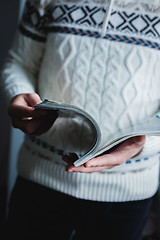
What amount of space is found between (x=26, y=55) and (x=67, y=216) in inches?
13.5

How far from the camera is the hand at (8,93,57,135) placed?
38 centimetres

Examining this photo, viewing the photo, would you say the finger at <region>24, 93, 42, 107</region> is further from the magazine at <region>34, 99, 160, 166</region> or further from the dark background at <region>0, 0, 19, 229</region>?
the dark background at <region>0, 0, 19, 229</region>

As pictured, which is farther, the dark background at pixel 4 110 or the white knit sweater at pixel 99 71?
the dark background at pixel 4 110

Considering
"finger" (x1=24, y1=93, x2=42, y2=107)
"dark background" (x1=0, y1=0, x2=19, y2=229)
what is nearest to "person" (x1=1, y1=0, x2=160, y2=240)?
"finger" (x1=24, y1=93, x2=42, y2=107)

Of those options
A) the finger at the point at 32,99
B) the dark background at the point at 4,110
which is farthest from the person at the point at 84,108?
the dark background at the point at 4,110

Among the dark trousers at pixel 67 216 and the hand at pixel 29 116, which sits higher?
the hand at pixel 29 116

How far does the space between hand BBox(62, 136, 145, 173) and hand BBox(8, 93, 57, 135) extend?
0.07 meters

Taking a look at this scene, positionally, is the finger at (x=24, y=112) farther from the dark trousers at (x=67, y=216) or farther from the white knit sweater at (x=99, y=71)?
the dark trousers at (x=67, y=216)

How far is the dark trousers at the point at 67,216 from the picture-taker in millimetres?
523

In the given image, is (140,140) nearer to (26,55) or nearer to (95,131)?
(95,131)

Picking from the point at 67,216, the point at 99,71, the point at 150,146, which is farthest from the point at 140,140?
the point at 67,216

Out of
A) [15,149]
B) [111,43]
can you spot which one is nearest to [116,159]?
[111,43]

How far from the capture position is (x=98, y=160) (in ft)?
1.21

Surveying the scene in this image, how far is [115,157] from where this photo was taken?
40cm
